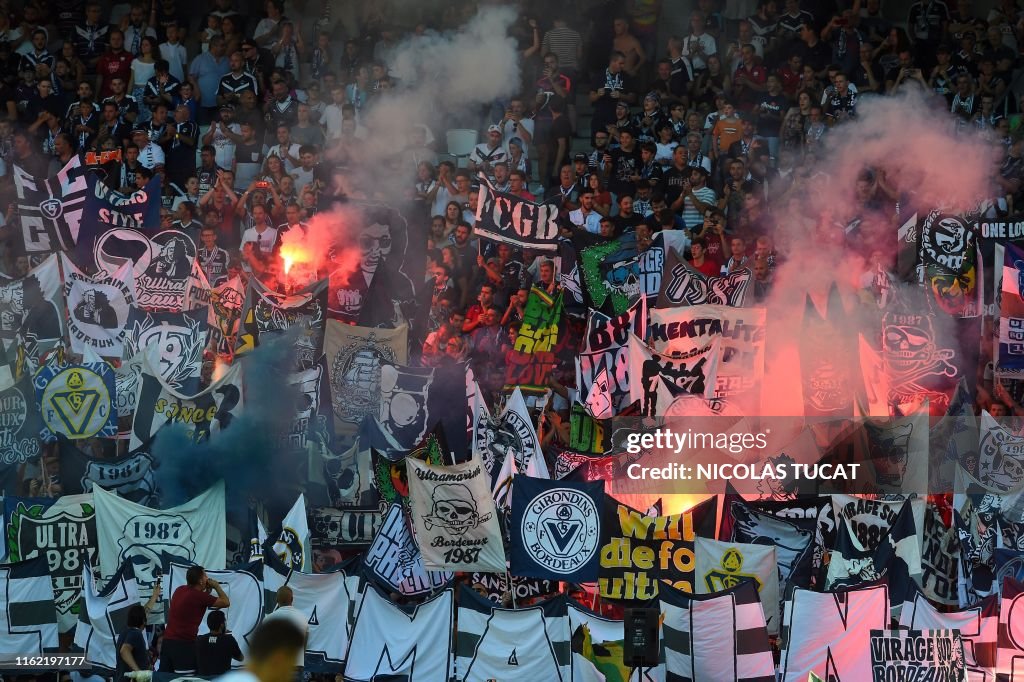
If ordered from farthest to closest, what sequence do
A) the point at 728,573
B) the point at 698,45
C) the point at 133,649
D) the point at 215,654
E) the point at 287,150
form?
1. the point at 698,45
2. the point at 287,150
3. the point at 728,573
4. the point at 133,649
5. the point at 215,654

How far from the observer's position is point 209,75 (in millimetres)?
15016

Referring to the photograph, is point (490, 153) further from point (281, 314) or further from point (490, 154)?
point (281, 314)

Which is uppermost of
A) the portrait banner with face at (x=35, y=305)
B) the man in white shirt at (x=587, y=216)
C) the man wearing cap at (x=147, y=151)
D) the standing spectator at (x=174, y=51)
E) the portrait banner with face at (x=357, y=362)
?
the standing spectator at (x=174, y=51)

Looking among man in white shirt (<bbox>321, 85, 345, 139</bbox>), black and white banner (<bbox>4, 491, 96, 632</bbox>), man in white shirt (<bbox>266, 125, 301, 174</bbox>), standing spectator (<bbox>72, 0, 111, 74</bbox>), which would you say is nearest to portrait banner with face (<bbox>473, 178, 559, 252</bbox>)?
man in white shirt (<bbox>266, 125, 301, 174</bbox>)

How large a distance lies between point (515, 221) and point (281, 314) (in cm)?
193

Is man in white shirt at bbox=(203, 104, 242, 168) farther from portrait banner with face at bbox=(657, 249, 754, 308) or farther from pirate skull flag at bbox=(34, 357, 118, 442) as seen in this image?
portrait banner with face at bbox=(657, 249, 754, 308)

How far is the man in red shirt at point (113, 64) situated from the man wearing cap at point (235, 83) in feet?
3.39

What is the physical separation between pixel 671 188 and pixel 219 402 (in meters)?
4.25

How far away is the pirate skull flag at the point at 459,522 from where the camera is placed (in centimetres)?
1005

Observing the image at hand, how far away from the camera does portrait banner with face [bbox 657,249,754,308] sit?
38.1 ft

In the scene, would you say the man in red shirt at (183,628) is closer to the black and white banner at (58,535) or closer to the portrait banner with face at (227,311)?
the black and white banner at (58,535)

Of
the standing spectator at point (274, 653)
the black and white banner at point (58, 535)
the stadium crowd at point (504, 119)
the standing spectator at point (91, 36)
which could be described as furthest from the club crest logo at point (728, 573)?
the standing spectator at point (91, 36)

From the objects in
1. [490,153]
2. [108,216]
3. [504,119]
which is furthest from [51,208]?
[504,119]

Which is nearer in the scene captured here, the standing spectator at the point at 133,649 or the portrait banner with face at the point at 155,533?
the standing spectator at the point at 133,649
